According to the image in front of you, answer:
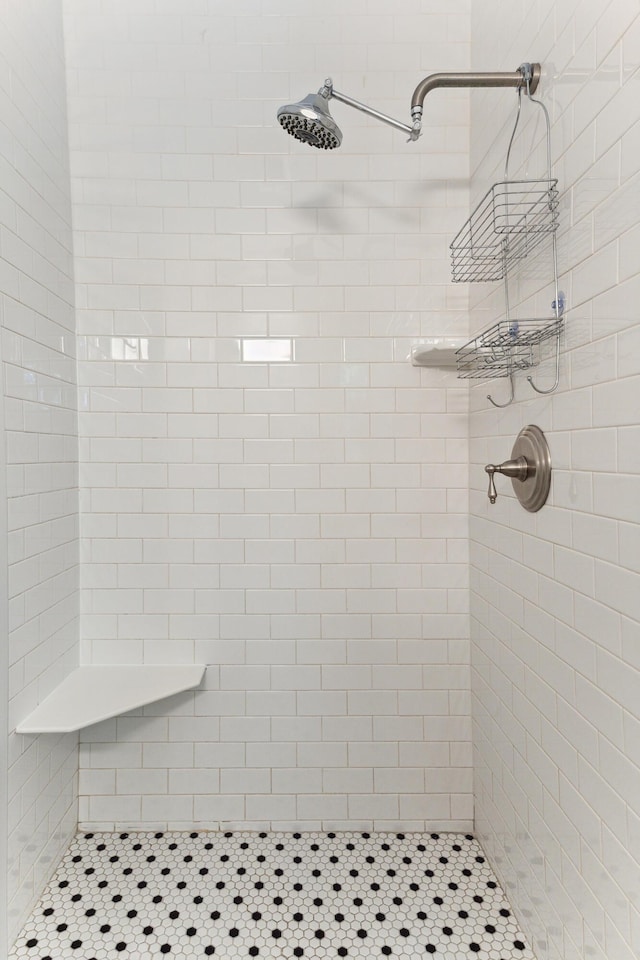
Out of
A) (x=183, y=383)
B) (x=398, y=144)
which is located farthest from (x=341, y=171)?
(x=183, y=383)

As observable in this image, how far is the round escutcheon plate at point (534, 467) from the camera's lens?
1.23m

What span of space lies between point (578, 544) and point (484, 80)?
1176mm

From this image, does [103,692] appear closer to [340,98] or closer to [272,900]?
[272,900]

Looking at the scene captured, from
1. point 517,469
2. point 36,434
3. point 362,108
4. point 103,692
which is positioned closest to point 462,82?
point 362,108

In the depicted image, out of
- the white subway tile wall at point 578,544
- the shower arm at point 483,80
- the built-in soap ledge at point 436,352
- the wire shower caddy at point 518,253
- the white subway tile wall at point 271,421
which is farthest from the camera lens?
the white subway tile wall at point 271,421

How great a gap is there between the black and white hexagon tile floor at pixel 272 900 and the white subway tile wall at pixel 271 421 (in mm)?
97

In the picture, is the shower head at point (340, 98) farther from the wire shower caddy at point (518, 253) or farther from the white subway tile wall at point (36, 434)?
the white subway tile wall at point (36, 434)

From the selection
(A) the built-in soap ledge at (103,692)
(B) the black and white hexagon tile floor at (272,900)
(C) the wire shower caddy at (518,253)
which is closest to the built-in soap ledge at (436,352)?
(C) the wire shower caddy at (518,253)

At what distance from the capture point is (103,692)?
5.39ft

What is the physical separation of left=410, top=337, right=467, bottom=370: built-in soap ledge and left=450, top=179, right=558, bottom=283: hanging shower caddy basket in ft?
0.65

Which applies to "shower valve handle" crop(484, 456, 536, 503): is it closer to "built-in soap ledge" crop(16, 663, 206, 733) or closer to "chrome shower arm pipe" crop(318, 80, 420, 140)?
"chrome shower arm pipe" crop(318, 80, 420, 140)

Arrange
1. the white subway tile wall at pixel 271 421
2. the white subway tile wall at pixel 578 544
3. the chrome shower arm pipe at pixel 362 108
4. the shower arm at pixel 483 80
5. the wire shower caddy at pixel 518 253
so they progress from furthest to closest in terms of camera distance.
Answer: the white subway tile wall at pixel 271 421 → the chrome shower arm pipe at pixel 362 108 → the shower arm at pixel 483 80 → the wire shower caddy at pixel 518 253 → the white subway tile wall at pixel 578 544

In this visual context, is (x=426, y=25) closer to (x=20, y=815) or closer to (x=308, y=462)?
(x=308, y=462)

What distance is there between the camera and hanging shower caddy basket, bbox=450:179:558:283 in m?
1.19
